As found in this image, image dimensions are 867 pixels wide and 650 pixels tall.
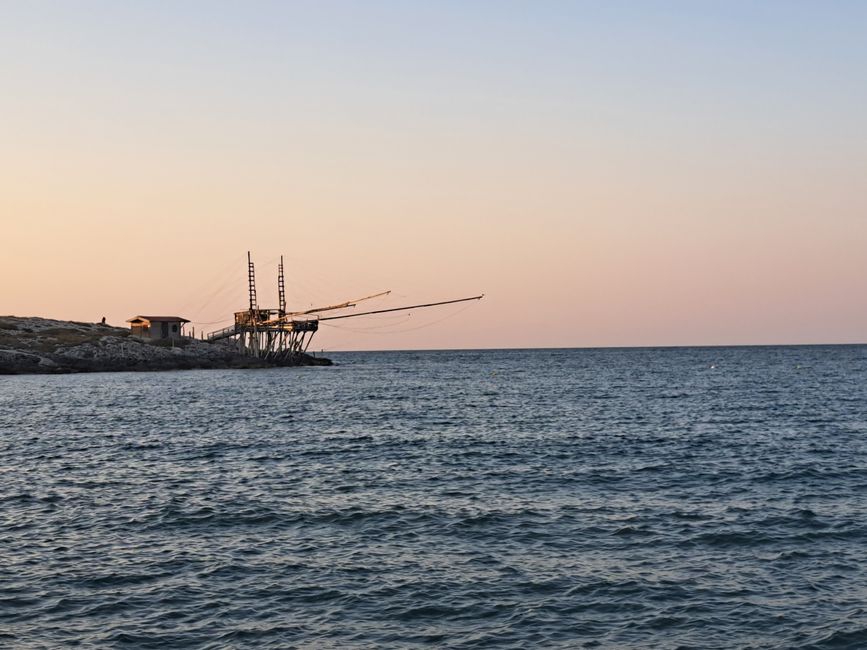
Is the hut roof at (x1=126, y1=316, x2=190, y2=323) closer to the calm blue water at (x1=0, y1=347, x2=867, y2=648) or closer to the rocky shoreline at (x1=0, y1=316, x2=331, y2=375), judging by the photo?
the rocky shoreline at (x1=0, y1=316, x2=331, y2=375)

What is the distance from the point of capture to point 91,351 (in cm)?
13100

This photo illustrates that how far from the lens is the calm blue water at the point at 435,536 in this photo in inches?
695

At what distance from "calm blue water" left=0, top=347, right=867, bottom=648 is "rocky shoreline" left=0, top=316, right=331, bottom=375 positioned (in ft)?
252

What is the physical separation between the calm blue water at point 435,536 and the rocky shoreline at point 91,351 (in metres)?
76.9

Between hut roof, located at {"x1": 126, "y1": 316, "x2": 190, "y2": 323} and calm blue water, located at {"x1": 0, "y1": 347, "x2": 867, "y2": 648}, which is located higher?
hut roof, located at {"x1": 126, "y1": 316, "x2": 190, "y2": 323}

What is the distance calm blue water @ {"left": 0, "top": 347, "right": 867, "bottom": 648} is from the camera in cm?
1764

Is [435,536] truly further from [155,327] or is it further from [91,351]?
[155,327]

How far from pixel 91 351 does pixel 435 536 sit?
11802 centimetres

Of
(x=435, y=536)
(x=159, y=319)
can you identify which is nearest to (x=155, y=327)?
(x=159, y=319)

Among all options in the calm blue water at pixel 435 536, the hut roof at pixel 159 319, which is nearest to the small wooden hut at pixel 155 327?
the hut roof at pixel 159 319

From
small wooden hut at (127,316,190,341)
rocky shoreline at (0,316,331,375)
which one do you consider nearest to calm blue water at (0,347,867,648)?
rocky shoreline at (0,316,331,375)

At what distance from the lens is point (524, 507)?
2853 cm

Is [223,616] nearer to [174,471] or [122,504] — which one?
[122,504]

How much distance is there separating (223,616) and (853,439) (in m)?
39.1
